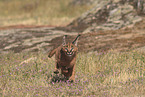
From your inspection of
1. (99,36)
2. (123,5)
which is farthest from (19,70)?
(123,5)

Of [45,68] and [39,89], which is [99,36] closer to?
[45,68]

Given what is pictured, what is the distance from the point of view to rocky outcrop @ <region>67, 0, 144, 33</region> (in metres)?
17.9

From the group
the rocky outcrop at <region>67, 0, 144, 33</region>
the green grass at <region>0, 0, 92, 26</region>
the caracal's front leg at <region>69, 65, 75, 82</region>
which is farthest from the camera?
the green grass at <region>0, 0, 92, 26</region>

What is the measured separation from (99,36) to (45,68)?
6.33 meters

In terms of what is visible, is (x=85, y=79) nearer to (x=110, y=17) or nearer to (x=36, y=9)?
(x=110, y=17)

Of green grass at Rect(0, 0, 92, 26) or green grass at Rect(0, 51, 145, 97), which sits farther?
green grass at Rect(0, 0, 92, 26)

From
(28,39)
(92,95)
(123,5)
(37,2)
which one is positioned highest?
(37,2)

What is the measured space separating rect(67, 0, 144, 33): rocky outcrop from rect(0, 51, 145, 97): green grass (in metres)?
6.98

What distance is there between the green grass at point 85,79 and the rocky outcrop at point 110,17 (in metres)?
6.98

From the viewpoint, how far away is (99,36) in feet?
49.5

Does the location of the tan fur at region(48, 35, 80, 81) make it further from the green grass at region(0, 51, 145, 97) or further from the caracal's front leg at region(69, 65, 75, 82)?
the green grass at region(0, 51, 145, 97)

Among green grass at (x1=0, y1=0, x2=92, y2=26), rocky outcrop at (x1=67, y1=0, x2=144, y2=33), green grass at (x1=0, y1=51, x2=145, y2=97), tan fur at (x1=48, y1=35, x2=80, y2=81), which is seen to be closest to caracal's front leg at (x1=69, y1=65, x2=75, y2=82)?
tan fur at (x1=48, y1=35, x2=80, y2=81)

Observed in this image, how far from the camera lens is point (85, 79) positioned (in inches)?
320

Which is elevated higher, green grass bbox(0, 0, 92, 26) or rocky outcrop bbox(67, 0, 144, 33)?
green grass bbox(0, 0, 92, 26)
